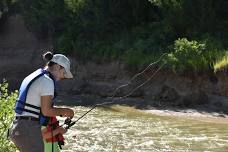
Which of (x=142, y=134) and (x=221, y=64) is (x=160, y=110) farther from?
(x=142, y=134)

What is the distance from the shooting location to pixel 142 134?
1459 centimetres

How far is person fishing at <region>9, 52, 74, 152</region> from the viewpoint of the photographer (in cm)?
595

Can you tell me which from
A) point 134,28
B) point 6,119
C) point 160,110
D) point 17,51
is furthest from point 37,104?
point 17,51

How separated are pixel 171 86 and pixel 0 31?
14.8 meters

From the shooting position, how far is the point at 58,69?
6.10 metres

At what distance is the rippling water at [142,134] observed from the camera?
1275 centimetres

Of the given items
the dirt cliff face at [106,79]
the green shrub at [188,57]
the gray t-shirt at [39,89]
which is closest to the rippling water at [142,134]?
the dirt cliff face at [106,79]

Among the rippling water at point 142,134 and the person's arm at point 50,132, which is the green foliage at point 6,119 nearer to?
the person's arm at point 50,132

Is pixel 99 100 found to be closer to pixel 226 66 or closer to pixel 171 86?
pixel 171 86

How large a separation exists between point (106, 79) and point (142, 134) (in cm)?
867

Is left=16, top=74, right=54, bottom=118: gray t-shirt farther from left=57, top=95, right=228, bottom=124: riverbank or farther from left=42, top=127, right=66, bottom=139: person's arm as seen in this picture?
left=57, top=95, right=228, bottom=124: riverbank

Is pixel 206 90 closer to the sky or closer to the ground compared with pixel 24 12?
closer to the ground

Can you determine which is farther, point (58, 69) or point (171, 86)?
point (171, 86)

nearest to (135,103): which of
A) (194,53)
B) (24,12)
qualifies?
(194,53)
